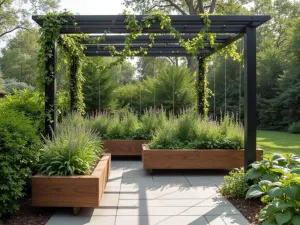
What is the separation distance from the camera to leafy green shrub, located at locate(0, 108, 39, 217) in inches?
114

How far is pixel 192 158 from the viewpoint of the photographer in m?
5.41

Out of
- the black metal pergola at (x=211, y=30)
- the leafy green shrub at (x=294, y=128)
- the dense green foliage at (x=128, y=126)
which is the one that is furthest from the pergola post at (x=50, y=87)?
the leafy green shrub at (x=294, y=128)

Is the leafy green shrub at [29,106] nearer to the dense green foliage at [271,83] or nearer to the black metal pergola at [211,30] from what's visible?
Result: the black metal pergola at [211,30]

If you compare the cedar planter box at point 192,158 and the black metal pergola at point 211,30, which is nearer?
the black metal pergola at point 211,30

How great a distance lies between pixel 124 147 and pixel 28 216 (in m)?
3.78

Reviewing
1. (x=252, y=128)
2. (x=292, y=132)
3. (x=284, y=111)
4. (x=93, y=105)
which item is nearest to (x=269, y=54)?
(x=284, y=111)

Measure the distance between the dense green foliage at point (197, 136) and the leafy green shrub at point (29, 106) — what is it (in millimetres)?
2048

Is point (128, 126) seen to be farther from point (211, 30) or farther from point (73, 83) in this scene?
point (211, 30)

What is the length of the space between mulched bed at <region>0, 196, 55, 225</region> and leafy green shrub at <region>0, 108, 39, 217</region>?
12 cm

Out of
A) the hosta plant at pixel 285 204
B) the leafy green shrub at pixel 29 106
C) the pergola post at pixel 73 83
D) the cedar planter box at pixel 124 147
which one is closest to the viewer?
the hosta plant at pixel 285 204

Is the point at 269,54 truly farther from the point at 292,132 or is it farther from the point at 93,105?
the point at 93,105

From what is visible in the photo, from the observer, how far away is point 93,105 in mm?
12875

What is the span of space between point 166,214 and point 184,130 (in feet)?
9.01

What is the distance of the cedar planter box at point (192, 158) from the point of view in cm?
536
